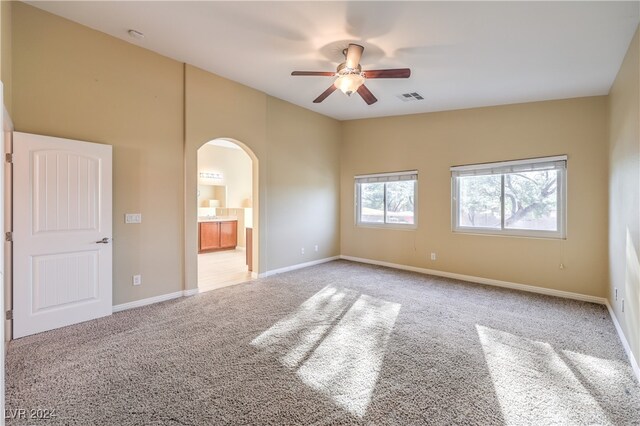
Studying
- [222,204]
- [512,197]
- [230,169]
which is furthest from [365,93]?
[222,204]

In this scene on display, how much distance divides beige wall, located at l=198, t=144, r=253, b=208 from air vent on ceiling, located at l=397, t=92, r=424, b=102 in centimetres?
543

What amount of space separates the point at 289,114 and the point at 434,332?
4465mm

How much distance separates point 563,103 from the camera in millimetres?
4535

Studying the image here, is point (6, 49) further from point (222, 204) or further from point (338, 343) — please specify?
point (222, 204)

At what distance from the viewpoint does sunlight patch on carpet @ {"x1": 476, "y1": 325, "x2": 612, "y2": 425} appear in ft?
6.58

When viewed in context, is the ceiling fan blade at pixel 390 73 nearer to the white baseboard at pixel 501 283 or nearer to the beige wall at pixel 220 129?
the beige wall at pixel 220 129

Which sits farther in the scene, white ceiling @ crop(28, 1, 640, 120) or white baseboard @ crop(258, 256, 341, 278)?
white baseboard @ crop(258, 256, 341, 278)

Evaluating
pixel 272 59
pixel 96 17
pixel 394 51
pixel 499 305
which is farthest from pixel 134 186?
pixel 499 305

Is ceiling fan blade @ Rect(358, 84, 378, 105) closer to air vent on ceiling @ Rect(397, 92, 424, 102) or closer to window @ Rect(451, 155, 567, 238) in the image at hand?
air vent on ceiling @ Rect(397, 92, 424, 102)

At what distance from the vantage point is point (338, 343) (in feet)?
9.74

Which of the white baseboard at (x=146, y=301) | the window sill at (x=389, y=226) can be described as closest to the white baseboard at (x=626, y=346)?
the window sill at (x=389, y=226)

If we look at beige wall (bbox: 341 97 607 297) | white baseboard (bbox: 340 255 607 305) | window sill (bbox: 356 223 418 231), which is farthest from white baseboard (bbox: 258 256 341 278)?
window sill (bbox: 356 223 418 231)

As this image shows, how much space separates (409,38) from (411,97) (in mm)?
1826

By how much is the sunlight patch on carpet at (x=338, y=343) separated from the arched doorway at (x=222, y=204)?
333 cm
